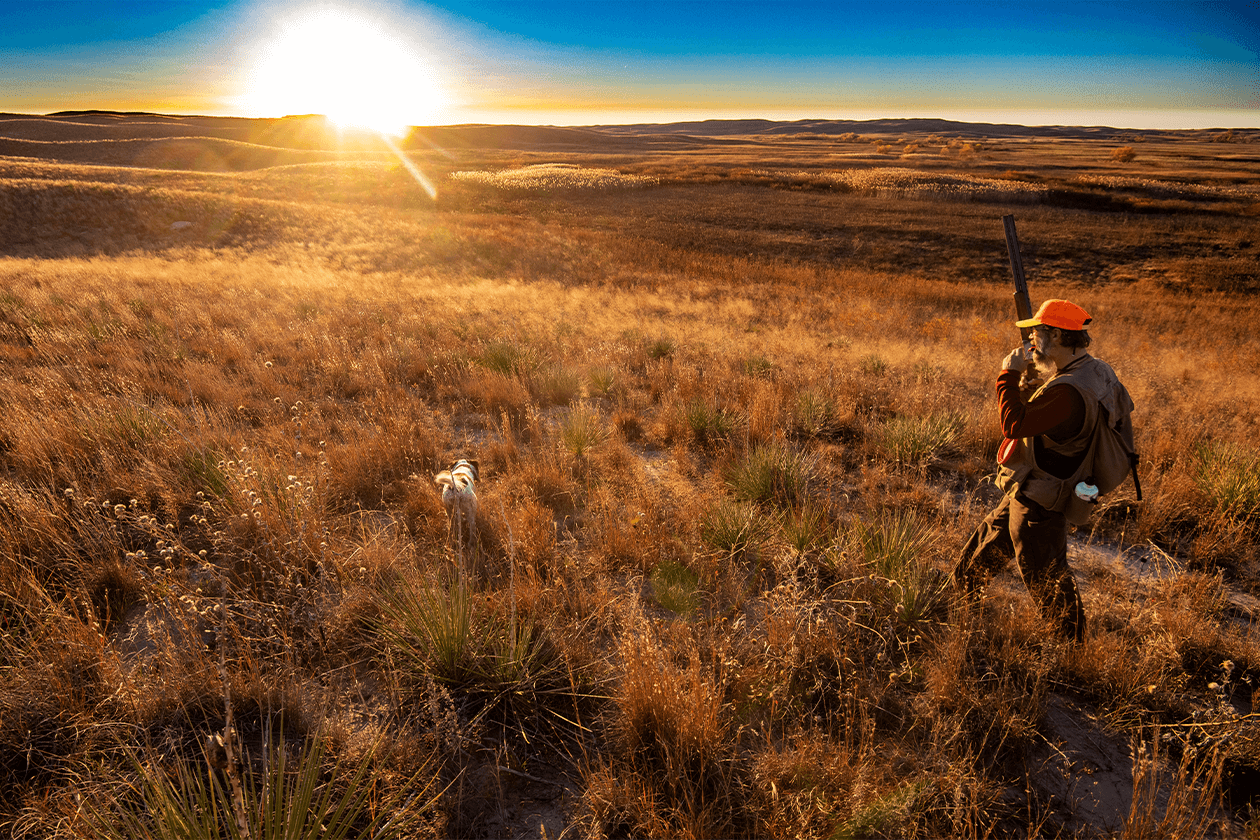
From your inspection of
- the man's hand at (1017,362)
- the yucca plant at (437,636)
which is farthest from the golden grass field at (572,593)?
the man's hand at (1017,362)

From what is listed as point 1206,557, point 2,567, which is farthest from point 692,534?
point 2,567

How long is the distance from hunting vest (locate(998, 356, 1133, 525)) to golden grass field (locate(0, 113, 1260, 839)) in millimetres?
717

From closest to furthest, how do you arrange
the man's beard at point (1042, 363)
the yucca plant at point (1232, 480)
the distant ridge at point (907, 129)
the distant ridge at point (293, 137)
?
the man's beard at point (1042, 363) → the yucca plant at point (1232, 480) → the distant ridge at point (293, 137) → the distant ridge at point (907, 129)

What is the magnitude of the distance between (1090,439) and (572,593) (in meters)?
2.97

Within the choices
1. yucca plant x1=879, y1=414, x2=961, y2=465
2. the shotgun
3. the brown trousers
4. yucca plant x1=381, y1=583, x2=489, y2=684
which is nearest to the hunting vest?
the brown trousers

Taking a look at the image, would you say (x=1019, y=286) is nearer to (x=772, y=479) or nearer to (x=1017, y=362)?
(x=1017, y=362)

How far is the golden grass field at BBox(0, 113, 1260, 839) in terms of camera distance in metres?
2.15

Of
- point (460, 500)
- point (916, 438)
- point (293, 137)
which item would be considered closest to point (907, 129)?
point (293, 137)

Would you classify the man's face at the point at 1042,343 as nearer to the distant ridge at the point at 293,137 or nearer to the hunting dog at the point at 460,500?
the hunting dog at the point at 460,500

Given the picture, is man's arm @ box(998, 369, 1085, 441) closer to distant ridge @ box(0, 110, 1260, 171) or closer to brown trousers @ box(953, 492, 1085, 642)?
brown trousers @ box(953, 492, 1085, 642)

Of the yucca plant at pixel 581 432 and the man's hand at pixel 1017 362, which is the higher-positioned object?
the man's hand at pixel 1017 362

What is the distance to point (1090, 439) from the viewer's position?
9.21 feet

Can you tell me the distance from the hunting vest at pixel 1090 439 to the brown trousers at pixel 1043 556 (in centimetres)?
13

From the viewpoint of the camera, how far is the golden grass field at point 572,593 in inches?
84.7
